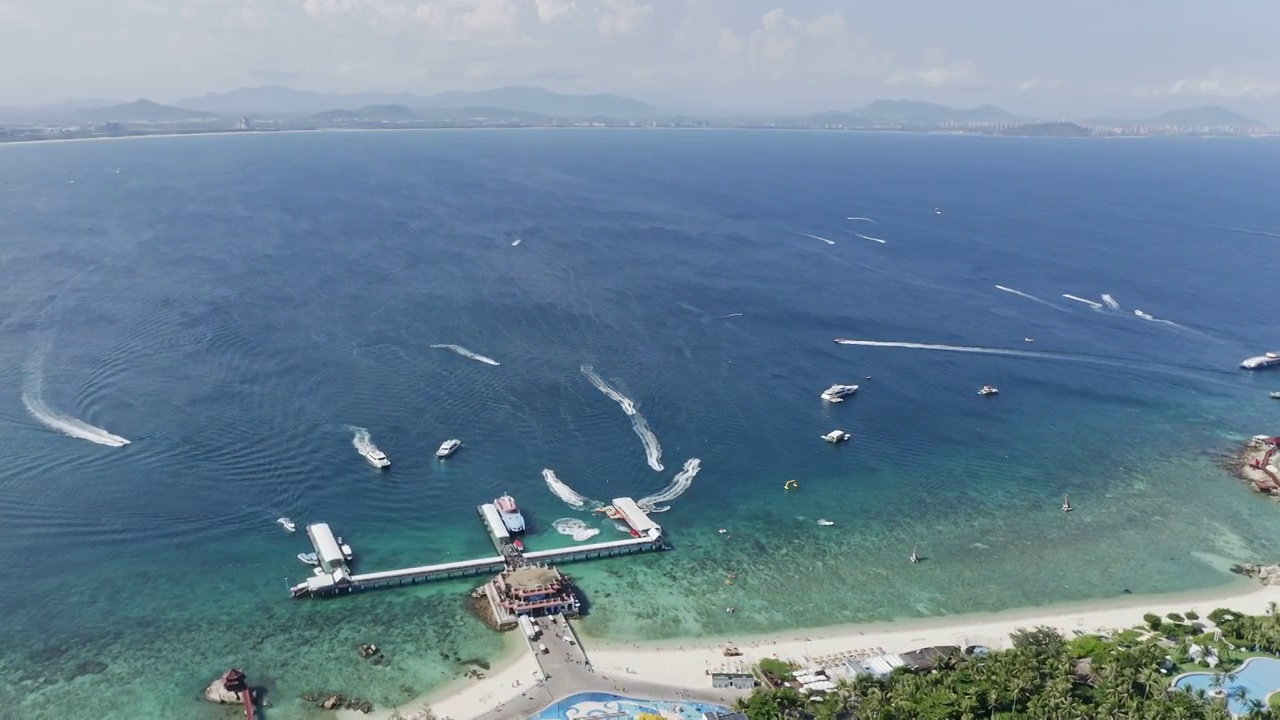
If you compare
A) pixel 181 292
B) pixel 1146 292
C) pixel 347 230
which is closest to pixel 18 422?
pixel 181 292

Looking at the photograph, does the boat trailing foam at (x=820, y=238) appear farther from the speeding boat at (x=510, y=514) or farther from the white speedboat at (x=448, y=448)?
the speeding boat at (x=510, y=514)

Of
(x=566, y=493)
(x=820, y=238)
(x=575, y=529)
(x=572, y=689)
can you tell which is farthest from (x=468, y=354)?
(x=820, y=238)

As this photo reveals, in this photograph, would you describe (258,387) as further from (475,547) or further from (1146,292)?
(1146,292)

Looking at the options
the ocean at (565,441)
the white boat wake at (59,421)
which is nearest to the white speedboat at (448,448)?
the ocean at (565,441)

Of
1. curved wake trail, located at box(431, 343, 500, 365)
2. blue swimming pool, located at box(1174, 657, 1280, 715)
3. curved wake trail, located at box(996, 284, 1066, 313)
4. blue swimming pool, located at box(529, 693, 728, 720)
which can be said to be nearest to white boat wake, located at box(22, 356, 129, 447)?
curved wake trail, located at box(431, 343, 500, 365)

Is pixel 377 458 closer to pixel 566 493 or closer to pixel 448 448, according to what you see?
pixel 448 448

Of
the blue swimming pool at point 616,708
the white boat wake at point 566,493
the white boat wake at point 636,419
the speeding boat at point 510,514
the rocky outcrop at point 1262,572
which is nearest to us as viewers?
the blue swimming pool at point 616,708

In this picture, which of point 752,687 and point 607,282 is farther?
point 607,282
